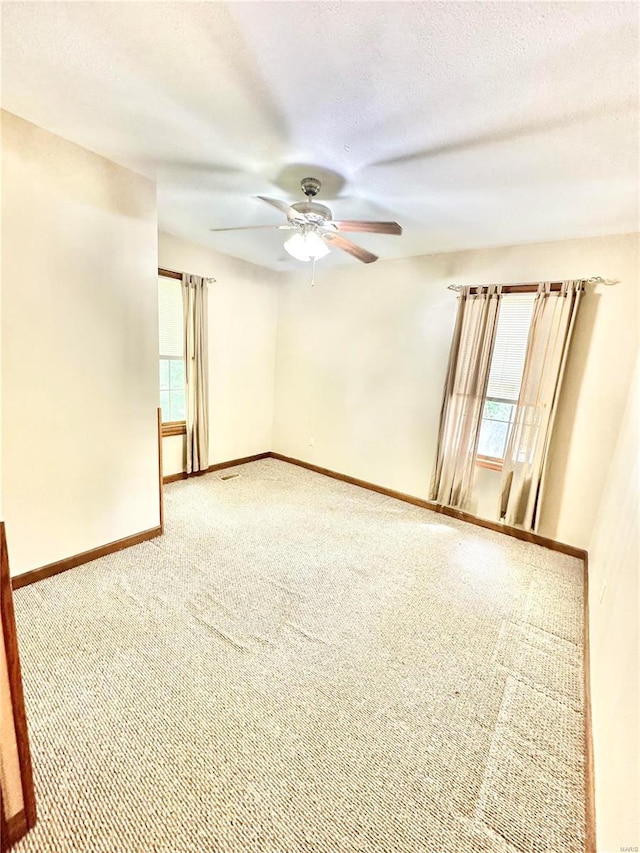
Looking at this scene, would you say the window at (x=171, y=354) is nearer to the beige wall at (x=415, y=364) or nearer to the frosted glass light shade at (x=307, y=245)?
the beige wall at (x=415, y=364)

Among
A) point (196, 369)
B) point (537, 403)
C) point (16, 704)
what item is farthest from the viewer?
point (196, 369)

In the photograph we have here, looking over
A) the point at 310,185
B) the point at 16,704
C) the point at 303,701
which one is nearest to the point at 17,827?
the point at 16,704

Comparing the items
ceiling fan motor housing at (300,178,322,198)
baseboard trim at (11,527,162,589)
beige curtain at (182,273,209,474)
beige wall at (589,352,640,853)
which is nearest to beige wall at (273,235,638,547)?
beige wall at (589,352,640,853)

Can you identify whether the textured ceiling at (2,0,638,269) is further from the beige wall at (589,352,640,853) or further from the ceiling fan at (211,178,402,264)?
the beige wall at (589,352,640,853)

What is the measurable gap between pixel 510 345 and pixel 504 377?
281 millimetres

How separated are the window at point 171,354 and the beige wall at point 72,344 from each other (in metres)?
1.22

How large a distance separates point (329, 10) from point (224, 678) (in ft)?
8.44

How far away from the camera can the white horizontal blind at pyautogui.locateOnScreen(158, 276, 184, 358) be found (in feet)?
11.8

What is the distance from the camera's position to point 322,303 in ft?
14.3

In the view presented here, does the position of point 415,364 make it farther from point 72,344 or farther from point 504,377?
point 72,344

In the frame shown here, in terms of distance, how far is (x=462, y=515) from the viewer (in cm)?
352

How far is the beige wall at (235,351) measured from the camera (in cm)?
391

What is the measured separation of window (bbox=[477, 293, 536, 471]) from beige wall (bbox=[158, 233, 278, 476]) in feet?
9.17

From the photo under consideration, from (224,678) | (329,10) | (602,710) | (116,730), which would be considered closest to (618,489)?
(602,710)
